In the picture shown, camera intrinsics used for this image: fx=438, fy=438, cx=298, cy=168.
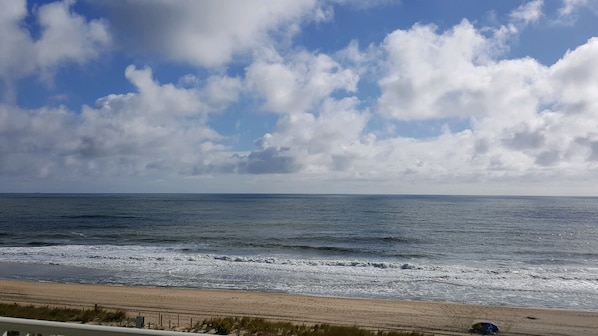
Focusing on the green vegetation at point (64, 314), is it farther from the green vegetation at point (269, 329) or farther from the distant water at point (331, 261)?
the distant water at point (331, 261)

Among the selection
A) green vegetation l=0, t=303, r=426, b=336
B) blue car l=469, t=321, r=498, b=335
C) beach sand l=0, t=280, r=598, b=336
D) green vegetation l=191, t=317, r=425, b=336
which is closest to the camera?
green vegetation l=191, t=317, r=425, b=336

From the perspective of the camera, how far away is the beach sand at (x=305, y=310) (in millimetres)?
14250

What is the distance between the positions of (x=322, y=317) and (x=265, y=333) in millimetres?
3640

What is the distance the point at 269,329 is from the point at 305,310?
3.84 metres

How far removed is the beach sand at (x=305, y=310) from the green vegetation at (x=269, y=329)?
4.32ft

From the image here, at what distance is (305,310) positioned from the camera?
51.4 ft

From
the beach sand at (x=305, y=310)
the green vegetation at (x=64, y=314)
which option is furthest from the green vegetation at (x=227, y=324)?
the beach sand at (x=305, y=310)

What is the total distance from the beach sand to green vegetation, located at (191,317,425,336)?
132cm

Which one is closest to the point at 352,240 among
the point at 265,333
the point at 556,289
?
the point at 556,289

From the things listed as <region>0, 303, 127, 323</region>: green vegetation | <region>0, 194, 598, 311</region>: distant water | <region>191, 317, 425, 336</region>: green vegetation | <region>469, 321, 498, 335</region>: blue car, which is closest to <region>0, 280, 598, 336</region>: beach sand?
<region>469, 321, 498, 335</region>: blue car

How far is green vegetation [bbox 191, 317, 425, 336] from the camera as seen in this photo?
1159cm

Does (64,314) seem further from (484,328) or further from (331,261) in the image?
(331,261)

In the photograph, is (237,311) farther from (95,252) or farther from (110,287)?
(95,252)

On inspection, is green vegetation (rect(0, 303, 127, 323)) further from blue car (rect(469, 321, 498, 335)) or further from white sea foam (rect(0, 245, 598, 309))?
blue car (rect(469, 321, 498, 335))
